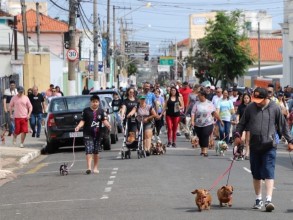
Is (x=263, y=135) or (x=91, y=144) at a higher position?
(x=263, y=135)

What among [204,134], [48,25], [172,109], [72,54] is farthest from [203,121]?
[48,25]

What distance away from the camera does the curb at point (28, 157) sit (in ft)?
67.8

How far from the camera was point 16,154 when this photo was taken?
22.2 m

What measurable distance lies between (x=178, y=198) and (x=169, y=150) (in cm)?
1030

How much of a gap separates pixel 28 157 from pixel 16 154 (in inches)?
34.9

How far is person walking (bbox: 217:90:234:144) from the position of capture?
80.5 feet

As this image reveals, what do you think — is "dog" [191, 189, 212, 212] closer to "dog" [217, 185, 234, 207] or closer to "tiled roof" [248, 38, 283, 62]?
"dog" [217, 185, 234, 207]

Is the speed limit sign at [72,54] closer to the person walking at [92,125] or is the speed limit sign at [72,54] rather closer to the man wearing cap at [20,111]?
the man wearing cap at [20,111]

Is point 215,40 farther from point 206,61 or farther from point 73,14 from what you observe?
point 73,14

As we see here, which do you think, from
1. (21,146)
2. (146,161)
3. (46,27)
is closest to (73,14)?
(21,146)

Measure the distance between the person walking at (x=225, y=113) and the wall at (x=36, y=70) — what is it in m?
20.1

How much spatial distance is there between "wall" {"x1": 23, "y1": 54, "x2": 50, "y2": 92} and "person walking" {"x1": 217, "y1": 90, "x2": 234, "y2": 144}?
20111 millimetres

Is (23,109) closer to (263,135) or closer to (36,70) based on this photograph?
(263,135)

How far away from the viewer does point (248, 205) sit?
11.9m
